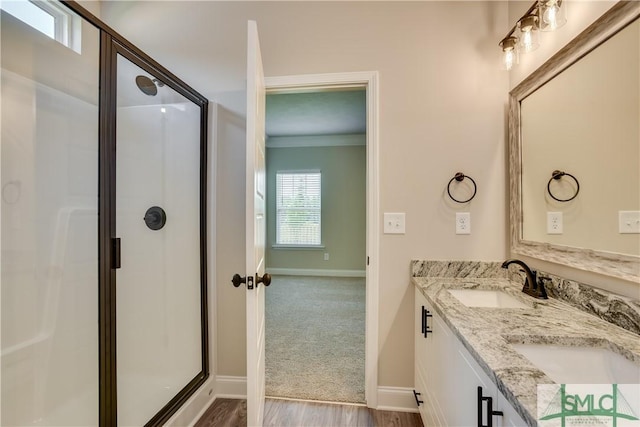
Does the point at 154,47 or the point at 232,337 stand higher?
the point at 154,47

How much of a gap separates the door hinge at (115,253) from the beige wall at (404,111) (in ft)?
2.13

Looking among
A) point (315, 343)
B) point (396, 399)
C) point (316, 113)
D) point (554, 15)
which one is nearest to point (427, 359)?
point (396, 399)

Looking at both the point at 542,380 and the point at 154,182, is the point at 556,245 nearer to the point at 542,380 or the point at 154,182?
the point at 542,380

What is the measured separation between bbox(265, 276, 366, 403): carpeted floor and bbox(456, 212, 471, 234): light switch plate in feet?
4.31

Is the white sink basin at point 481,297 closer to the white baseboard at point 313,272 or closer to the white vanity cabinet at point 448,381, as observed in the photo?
the white vanity cabinet at point 448,381

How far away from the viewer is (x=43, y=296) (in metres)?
1.29

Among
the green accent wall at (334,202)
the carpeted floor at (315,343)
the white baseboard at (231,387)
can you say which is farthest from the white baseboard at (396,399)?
the green accent wall at (334,202)

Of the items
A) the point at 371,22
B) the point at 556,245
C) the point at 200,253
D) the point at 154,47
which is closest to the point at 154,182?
the point at 200,253

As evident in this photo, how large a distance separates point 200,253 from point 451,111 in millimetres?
1919

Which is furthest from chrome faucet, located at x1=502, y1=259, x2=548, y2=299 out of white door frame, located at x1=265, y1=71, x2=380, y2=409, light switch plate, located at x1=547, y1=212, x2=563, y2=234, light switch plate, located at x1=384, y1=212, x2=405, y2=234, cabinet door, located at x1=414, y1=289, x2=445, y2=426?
white door frame, located at x1=265, y1=71, x2=380, y2=409

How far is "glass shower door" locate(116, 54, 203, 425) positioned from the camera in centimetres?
141

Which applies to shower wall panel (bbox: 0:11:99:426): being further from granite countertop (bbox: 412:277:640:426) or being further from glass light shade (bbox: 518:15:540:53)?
glass light shade (bbox: 518:15:540:53)

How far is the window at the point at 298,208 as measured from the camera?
5188 mm

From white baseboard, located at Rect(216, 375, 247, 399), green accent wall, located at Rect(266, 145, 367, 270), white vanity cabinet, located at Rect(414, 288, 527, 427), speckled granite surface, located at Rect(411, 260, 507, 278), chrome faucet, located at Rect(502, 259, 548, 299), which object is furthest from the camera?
green accent wall, located at Rect(266, 145, 367, 270)
